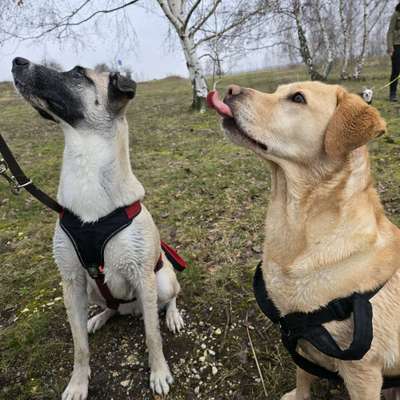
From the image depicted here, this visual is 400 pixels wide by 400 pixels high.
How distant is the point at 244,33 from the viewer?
1260 cm

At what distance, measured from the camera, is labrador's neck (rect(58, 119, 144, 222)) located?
7.07 ft

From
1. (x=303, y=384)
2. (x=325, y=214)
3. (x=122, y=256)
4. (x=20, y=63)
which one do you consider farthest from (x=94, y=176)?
(x=303, y=384)

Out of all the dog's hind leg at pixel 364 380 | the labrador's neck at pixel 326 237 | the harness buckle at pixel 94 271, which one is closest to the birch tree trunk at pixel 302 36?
the labrador's neck at pixel 326 237

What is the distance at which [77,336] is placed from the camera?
2271 millimetres

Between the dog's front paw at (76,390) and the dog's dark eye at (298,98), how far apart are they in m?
2.35

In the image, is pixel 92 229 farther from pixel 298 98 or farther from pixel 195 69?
pixel 195 69

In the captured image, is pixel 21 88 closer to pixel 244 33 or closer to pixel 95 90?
pixel 95 90

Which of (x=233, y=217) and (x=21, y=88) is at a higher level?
(x=21, y=88)

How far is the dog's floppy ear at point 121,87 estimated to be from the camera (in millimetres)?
2342

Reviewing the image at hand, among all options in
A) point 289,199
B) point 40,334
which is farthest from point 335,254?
point 40,334

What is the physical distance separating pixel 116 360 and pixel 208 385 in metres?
0.74

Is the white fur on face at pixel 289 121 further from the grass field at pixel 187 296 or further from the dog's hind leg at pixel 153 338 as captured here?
the grass field at pixel 187 296

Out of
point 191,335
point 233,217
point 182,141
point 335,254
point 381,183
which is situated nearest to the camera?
point 335,254

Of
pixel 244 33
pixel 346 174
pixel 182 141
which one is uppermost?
pixel 244 33
